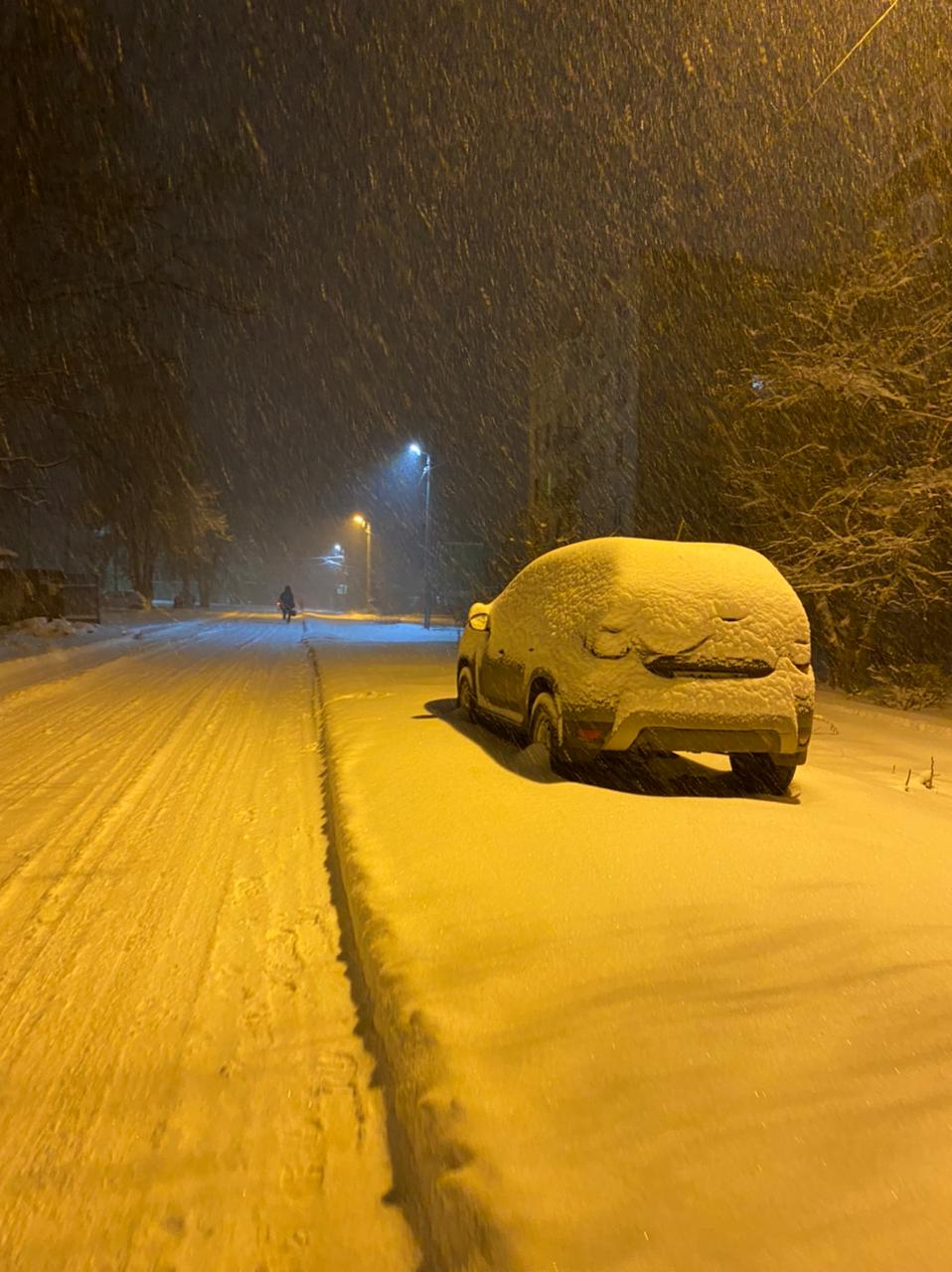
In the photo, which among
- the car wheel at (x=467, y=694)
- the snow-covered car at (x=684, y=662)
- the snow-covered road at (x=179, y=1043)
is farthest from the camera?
the car wheel at (x=467, y=694)

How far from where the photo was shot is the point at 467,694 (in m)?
9.45

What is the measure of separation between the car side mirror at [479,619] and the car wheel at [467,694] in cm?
60

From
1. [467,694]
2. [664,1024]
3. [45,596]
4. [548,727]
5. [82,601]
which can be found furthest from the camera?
[82,601]

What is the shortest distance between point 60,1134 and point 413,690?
10.1m

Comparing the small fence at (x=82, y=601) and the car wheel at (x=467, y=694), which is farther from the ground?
the small fence at (x=82, y=601)

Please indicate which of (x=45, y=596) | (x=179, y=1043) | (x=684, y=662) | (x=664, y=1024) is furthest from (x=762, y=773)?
(x=45, y=596)

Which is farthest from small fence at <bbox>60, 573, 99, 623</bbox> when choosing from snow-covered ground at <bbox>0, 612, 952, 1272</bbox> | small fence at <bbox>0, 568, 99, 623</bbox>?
snow-covered ground at <bbox>0, 612, 952, 1272</bbox>

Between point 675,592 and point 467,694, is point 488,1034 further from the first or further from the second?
point 467,694

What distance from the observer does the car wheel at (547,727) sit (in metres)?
6.05

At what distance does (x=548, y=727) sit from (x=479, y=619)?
2.66 metres

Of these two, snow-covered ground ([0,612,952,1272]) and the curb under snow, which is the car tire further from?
the curb under snow

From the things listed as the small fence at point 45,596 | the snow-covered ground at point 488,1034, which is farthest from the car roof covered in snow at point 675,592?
the small fence at point 45,596

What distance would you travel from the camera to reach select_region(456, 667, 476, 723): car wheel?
9109 mm

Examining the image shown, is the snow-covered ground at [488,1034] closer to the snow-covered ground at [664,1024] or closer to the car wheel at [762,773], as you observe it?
the snow-covered ground at [664,1024]
